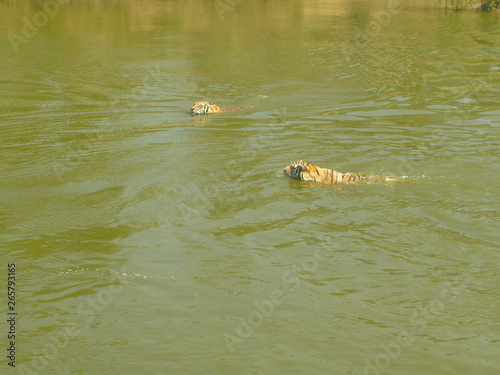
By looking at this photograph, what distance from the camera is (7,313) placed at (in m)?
7.54

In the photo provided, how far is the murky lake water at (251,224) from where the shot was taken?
6.93 metres

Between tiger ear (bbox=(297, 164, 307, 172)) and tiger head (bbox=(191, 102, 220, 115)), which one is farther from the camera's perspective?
tiger head (bbox=(191, 102, 220, 115))

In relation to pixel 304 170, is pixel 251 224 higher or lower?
lower

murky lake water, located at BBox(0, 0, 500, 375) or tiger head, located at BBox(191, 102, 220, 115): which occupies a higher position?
tiger head, located at BBox(191, 102, 220, 115)

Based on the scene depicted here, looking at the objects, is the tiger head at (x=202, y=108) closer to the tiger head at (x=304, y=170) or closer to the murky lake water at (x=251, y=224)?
the murky lake water at (x=251, y=224)

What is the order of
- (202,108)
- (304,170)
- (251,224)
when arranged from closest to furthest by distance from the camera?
(251,224)
(304,170)
(202,108)

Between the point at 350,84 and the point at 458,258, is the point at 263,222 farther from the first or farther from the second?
the point at 350,84

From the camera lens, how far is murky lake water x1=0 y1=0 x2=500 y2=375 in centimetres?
693

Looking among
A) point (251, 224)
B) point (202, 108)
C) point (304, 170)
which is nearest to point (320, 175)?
point (304, 170)

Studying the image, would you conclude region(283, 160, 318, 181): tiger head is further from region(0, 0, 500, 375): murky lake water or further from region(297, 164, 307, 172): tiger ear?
region(0, 0, 500, 375): murky lake water

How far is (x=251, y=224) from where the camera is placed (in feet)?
32.0

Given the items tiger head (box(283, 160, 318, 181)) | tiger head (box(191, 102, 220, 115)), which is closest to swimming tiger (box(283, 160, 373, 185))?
tiger head (box(283, 160, 318, 181))

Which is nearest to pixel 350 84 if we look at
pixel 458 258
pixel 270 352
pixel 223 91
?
pixel 223 91

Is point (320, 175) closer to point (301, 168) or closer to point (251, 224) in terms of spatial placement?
point (301, 168)
